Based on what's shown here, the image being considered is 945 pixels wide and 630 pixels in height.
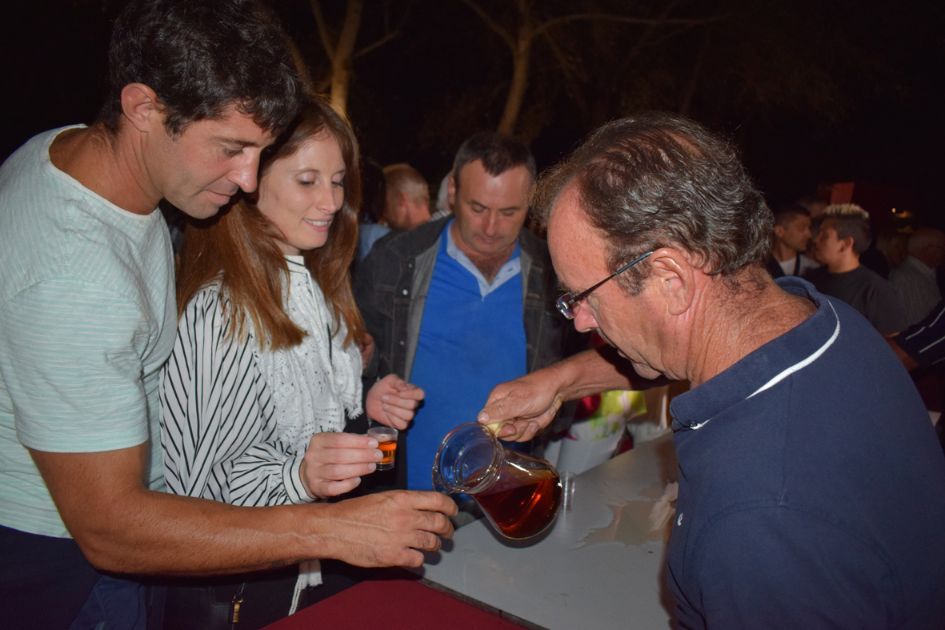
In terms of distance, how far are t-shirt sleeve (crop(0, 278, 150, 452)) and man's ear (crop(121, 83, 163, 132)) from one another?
423 mm

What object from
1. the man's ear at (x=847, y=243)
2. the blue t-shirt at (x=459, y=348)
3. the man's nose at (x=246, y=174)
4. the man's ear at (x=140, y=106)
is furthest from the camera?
the man's ear at (x=847, y=243)

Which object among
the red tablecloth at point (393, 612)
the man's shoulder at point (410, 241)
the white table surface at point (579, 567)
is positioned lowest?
the white table surface at point (579, 567)

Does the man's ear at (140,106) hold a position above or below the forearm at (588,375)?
above

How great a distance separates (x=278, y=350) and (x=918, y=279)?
5941mm

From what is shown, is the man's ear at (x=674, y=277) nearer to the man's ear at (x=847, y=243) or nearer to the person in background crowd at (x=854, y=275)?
the person in background crowd at (x=854, y=275)

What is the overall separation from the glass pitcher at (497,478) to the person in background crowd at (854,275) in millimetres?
4646

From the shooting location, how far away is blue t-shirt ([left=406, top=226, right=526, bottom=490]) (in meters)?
3.38

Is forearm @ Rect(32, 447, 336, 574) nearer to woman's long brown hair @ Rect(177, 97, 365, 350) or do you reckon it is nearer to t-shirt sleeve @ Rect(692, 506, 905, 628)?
woman's long brown hair @ Rect(177, 97, 365, 350)

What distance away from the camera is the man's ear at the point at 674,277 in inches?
55.4

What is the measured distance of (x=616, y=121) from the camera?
1632 millimetres

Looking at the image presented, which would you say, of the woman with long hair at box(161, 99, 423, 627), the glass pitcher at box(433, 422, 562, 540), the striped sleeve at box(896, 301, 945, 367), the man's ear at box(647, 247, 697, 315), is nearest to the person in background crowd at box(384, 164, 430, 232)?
the woman with long hair at box(161, 99, 423, 627)

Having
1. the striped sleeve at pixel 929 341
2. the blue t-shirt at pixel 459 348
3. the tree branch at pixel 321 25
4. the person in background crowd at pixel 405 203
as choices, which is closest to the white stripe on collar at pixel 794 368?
the striped sleeve at pixel 929 341

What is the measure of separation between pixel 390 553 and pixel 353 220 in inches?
63.2

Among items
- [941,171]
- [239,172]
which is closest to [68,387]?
[239,172]
